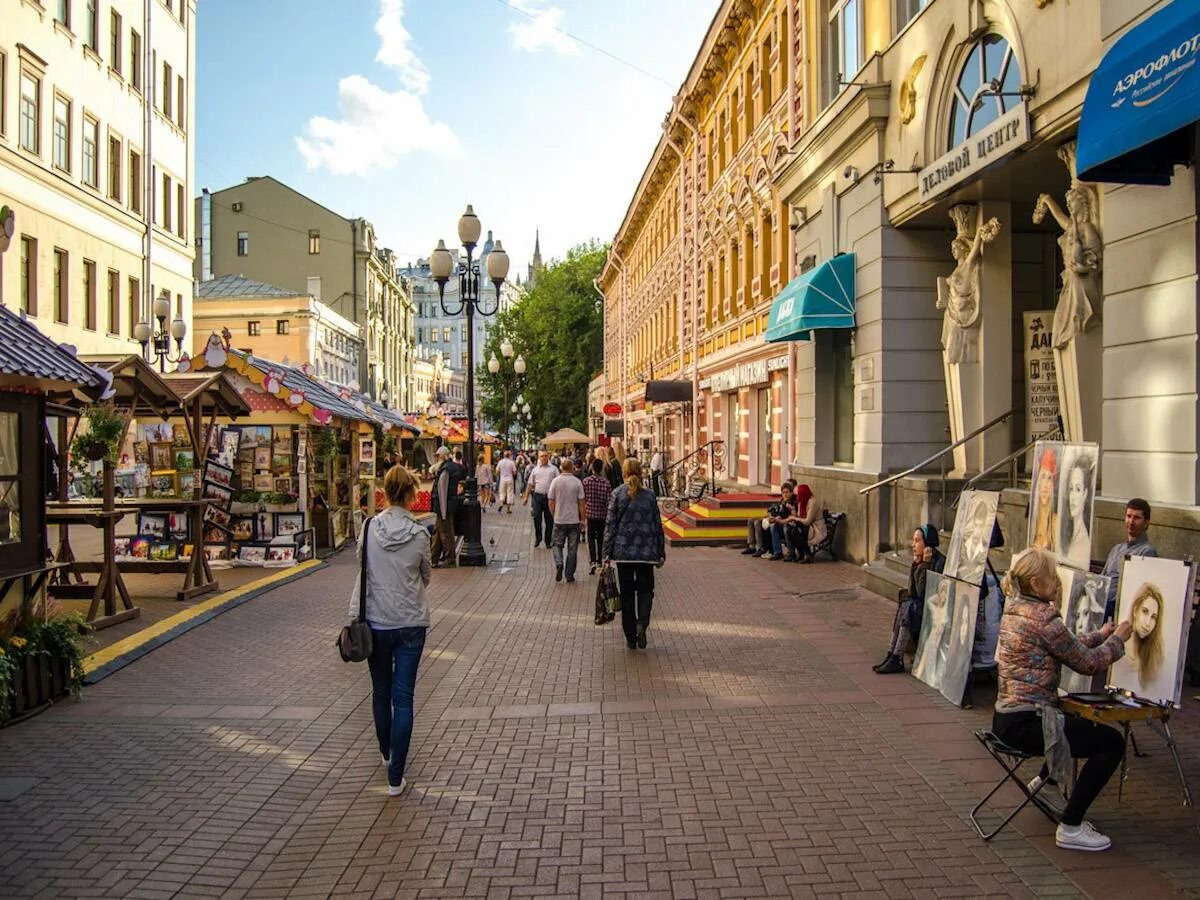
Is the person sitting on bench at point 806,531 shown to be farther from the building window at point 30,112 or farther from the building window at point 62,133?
the building window at point 62,133

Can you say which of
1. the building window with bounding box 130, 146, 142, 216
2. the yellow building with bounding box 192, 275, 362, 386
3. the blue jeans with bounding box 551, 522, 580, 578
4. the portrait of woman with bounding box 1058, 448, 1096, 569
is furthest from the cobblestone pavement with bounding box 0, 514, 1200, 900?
the yellow building with bounding box 192, 275, 362, 386

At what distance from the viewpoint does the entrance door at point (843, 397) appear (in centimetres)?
1685

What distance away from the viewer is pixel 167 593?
43.3ft

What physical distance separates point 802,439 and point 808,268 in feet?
9.81

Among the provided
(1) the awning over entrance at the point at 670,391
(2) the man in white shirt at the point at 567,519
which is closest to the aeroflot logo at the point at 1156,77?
(2) the man in white shirt at the point at 567,519

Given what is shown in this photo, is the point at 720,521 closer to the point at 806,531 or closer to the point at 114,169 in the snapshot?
the point at 806,531

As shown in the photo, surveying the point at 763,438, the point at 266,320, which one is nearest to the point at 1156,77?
the point at 763,438

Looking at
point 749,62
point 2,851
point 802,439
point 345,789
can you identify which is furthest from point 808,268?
point 2,851

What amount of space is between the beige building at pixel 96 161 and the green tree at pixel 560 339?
34.5 meters

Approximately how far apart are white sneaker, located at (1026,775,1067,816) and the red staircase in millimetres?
13992

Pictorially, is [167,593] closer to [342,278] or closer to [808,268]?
[808,268]

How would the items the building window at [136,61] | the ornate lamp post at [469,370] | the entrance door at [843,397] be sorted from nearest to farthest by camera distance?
the ornate lamp post at [469,370]
the entrance door at [843,397]
the building window at [136,61]

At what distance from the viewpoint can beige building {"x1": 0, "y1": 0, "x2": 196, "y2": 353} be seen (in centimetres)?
2727

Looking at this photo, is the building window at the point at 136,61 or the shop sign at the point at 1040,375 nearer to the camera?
the shop sign at the point at 1040,375
